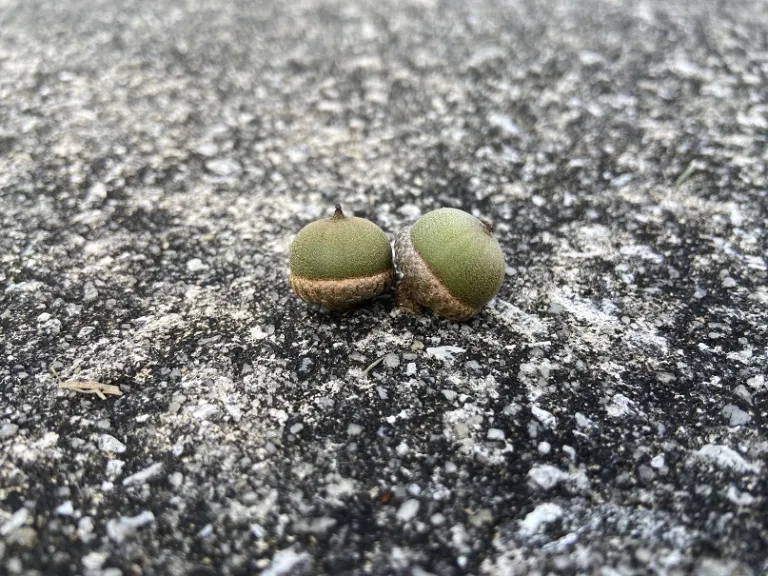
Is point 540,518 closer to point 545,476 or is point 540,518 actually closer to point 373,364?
point 545,476

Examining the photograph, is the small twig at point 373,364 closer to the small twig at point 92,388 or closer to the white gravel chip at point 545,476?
the white gravel chip at point 545,476

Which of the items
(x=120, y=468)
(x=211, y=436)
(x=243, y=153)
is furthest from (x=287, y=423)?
(x=243, y=153)

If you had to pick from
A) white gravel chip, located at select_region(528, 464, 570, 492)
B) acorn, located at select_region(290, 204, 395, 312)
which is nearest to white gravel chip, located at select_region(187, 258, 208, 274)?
acorn, located at select_region(290, 204, 395, 312)

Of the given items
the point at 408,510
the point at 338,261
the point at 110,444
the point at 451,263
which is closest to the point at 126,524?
the point at 110,444

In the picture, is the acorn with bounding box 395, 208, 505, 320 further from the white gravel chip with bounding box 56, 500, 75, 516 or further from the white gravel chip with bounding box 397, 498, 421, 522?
the white gravel chip with bounding box 56, 500, 75, 516

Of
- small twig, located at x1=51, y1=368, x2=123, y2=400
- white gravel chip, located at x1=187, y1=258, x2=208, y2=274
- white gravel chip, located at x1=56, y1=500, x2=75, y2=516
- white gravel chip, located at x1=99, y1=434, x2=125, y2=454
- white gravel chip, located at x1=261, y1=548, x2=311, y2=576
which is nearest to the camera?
white gravel chip, located at x1=261, y1=548, x2=311, y2=576

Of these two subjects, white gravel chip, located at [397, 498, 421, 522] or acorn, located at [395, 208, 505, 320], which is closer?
white gravel chip, located at [397, 498, 421, 522]
